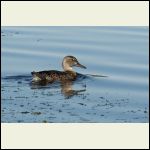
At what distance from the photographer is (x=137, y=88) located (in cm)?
1201

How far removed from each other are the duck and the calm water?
0.67ft

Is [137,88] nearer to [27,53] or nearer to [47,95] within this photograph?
[47,95]

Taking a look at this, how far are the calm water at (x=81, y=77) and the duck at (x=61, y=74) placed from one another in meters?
0.20

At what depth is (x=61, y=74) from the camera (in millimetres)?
13055

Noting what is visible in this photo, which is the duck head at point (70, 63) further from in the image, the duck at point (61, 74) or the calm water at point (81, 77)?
the calm water at point (81, 77)

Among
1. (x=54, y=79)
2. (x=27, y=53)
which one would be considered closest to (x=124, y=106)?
(x=54, y=79)

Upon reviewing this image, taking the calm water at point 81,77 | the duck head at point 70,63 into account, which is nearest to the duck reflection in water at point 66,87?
the calm water at point 81,77

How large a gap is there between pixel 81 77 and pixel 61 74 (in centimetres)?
52

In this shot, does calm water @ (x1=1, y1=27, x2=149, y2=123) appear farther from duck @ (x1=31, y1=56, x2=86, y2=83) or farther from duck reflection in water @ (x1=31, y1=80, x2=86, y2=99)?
duck @ (x1=31, y1=56, x2=86, y2=83)

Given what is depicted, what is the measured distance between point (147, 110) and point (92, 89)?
1.95 m

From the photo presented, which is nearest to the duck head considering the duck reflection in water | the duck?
the duck

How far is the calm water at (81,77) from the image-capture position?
9859 millimetres

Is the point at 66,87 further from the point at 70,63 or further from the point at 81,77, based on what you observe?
the point at 70,63

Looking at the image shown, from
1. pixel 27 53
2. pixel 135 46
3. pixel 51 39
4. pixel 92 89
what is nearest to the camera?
pixel 92 89
